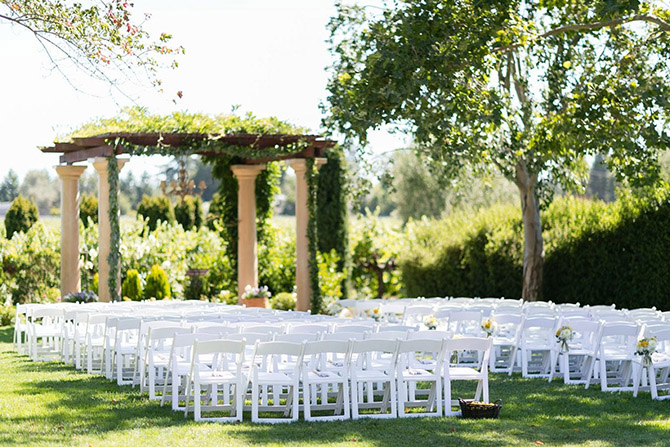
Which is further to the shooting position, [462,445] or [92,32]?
[92,32]

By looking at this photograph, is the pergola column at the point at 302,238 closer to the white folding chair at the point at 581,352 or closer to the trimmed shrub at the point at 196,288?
the trimmed shrub at the point at 196,288

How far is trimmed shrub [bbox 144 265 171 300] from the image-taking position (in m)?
20.3

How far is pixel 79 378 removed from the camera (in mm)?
11172

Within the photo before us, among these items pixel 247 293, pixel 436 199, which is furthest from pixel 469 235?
pixel 436 199

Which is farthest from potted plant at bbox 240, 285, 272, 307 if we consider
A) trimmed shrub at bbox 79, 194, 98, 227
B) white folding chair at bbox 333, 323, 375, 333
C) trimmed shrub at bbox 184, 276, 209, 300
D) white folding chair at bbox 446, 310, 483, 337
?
trimmed shrub at bbox 79, 194, 98, 227

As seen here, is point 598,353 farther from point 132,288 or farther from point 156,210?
point 156,210

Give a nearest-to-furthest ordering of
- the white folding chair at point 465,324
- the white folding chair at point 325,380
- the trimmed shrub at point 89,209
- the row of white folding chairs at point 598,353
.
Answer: the white folding chair at point 325,380, the row of white folding chairs at point 598,353, the white folding chair at point 465,324, the trimmed shrub at point 89,209

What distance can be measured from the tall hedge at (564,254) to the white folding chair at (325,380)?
981cm

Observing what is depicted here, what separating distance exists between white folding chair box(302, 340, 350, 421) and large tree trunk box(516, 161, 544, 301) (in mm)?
10136

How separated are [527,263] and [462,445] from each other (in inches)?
492

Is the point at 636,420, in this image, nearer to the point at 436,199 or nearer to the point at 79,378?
the point at 79,378

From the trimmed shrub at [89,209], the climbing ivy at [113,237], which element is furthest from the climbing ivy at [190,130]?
the trimmed shrub at [89,209]

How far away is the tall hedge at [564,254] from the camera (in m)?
17.7

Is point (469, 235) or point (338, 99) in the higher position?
point (338, 99)
